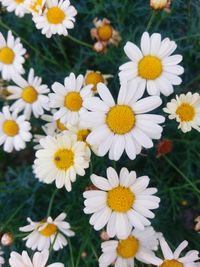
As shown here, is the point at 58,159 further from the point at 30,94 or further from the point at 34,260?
the point at 30,94

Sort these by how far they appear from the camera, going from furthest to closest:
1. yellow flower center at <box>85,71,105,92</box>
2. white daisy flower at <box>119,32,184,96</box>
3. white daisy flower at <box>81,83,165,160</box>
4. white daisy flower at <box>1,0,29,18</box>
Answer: white daisy flower at <box>1,0,29,18</box> → yellow flower center at <box>85,71,105,92</box> → white daisy flower at <box>119,32,184,96</box> → white daisy flower at <box>81,83,165,160</box>

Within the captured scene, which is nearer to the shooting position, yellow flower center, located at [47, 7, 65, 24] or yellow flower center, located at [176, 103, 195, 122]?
yellow flower center, located at [176, 103, 195, 122]

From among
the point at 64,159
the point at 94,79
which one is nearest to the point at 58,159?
the point at 64,159

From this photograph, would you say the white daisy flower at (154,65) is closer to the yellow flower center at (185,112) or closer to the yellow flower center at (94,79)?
the yellow flower center at (185,112)

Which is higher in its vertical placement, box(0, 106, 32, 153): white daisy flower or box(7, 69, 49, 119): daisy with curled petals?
box(7, 69, 49, 119): daisy with curled petals

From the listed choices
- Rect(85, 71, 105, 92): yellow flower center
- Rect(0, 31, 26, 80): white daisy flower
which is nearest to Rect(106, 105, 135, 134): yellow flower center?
Rect(85, 71, 105, 92): yellow flower center

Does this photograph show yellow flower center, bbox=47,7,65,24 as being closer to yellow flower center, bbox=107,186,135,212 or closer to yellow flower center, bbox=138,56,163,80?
yellow flower center, bbox=138,56,163,80
